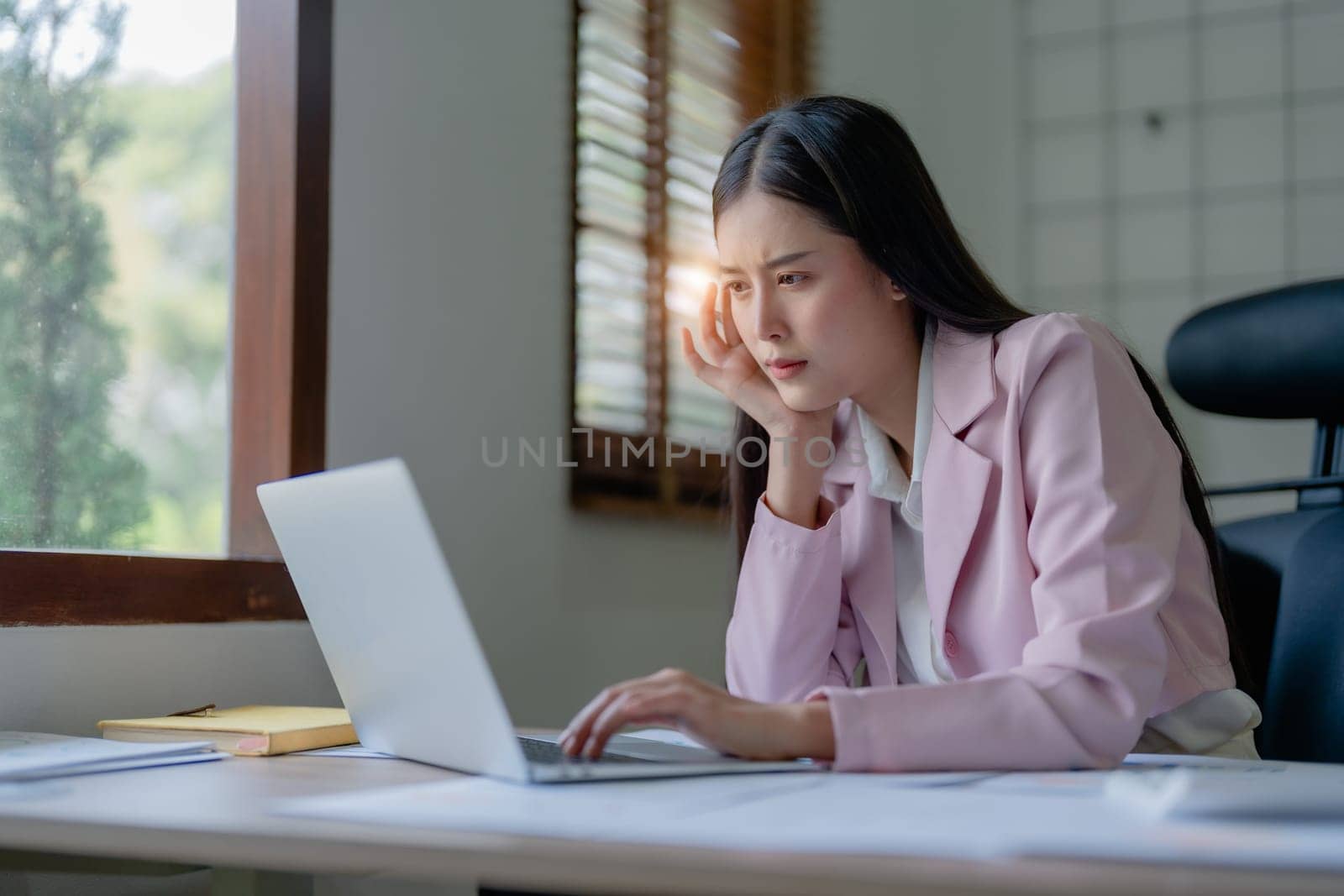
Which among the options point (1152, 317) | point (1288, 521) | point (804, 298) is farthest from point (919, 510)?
point (1152, 317)

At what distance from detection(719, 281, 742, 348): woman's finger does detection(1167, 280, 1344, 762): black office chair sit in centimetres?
50

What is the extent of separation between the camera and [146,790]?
33.9 inches

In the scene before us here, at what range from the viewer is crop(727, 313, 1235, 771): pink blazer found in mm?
909

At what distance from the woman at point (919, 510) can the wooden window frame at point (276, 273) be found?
450mm

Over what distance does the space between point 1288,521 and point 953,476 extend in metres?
0.45

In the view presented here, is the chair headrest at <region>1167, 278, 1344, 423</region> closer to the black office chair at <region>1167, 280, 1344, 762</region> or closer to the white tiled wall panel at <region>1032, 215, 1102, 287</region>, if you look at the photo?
the black office chair at <region>1167, 280, 1344, 762</region>

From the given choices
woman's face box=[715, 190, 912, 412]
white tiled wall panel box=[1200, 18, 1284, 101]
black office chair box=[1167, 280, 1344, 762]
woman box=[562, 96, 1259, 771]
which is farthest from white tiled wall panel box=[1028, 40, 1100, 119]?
woman's face box=[715, 190, 912, 412]

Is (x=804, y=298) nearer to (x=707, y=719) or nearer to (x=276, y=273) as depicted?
(x=707, y=719)

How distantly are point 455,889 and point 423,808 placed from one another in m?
1.05

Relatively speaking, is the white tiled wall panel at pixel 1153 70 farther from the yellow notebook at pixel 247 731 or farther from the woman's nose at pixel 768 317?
the yellow notebook at pixel 247 731

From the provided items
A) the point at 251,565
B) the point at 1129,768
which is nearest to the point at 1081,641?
the point at 1129,768

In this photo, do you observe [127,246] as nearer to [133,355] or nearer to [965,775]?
[133,355]

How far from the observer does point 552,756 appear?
3.03 feet

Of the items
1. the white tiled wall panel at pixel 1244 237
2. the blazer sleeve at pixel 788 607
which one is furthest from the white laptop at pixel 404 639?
the white tiled wall panel at pixel 1244 237
